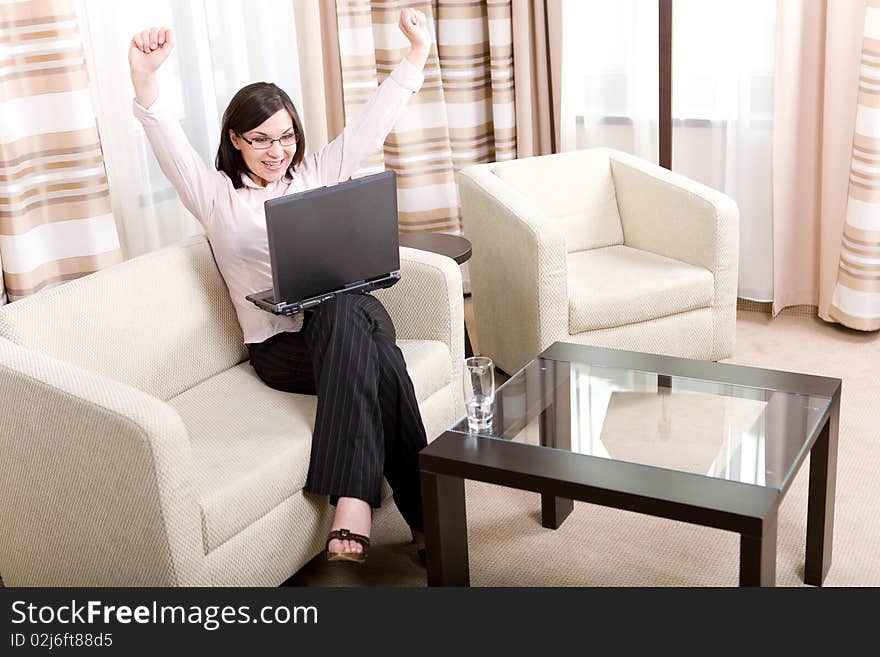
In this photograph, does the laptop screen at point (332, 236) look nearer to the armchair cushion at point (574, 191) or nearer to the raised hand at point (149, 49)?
the raised hand at point (149, 49)

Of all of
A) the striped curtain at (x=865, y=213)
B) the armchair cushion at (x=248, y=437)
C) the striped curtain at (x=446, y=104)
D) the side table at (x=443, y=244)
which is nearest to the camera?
the armchair cushion at (x=248, y=437)

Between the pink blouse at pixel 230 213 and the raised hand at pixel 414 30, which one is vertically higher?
the raised hand at pixel 414 30

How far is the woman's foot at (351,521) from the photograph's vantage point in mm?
2311

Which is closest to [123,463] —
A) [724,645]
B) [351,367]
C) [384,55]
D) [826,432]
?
[351,367]

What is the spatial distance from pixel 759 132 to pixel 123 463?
2.78 m

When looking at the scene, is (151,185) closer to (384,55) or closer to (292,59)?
(292,59)

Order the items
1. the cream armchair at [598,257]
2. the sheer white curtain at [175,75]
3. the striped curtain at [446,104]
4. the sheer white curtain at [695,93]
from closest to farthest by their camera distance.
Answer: the sheer white curtain at [175,75], the cream armchair at [598,257], the sheer white curtain at [695,93], the striped curtain at [446,104]

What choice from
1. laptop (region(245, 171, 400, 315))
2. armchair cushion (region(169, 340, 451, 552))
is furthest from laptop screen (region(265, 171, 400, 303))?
armchair cushion (region(169, 340, 451, 552))

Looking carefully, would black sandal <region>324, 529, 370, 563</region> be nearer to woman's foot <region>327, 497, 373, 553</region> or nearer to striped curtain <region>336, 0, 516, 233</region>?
woman's foot <region>327, 497, 373, 553</region>

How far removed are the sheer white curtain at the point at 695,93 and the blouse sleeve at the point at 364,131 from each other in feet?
4.80

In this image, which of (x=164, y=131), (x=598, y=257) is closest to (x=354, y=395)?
(x=164, y=131)

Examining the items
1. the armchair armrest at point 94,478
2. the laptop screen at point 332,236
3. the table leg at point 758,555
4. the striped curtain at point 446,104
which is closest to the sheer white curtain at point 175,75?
the striped curtain at point 446,104

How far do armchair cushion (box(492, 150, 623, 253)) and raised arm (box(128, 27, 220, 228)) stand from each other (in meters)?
1.19

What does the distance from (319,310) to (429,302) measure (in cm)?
Result: 38
